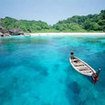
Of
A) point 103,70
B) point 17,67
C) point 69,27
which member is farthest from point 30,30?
point 103,70

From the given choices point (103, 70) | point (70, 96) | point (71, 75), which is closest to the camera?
point (70, 96)

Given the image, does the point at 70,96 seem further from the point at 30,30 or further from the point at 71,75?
the point at 30,30

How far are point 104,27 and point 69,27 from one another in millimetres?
28979

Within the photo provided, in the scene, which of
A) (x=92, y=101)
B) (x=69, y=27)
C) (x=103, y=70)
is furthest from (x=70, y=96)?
(x=69, y=27)

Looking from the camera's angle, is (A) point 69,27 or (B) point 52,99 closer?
(B) point 52,99

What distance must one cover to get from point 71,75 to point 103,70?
4461mm

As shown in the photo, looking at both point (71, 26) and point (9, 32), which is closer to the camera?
point (9, 32)

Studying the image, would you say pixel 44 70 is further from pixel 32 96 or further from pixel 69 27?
pixel 69 27

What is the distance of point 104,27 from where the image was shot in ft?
218

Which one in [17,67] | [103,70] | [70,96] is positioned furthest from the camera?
[17,67]

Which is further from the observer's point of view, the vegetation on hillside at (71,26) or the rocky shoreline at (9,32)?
the vegetation on hillside at (71,26)

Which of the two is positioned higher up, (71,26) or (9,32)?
(71,26)

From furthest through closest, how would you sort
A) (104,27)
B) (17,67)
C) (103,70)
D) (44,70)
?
(104,27)
(17,67)
(44,70)
(103,70)

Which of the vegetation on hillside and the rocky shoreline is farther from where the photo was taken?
the vegetation on hillside
